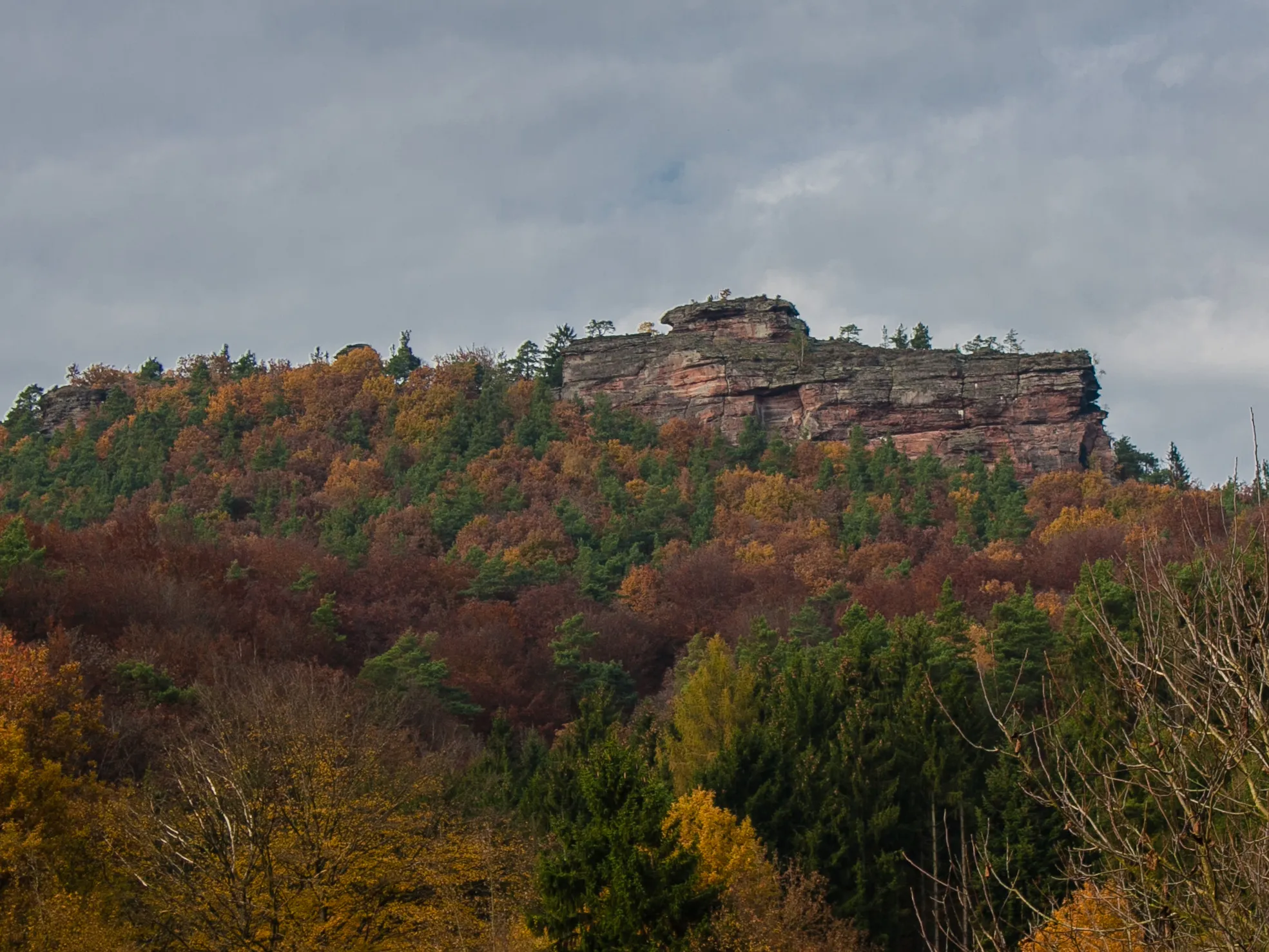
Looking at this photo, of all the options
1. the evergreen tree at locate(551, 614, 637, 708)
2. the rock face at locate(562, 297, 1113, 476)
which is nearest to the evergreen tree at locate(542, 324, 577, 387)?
the rock face at locate(562, 297, 1113, 476)

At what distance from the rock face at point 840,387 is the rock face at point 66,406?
131 feet

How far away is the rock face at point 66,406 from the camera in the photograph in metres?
108

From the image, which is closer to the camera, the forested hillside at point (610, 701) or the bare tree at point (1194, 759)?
the bare tree at point (1194, 759)

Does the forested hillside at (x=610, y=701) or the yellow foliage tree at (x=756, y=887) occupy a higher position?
the forested hillside at (x=610, y=701)

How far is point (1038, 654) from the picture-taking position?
133 feet

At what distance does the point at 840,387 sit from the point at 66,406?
63860 millimetres

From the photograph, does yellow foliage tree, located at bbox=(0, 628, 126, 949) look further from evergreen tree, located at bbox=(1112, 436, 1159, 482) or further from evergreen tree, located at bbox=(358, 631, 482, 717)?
evergreen tree, located at bbox=(1112, 436, 1159, 482)

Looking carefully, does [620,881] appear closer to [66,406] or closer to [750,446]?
[750,446]

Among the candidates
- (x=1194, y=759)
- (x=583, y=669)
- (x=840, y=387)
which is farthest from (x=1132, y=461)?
(x=1194, y=759)

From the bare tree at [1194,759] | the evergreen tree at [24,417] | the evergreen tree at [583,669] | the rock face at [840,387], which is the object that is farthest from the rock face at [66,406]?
the bare tree at [1194,759]

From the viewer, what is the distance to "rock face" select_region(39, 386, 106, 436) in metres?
108

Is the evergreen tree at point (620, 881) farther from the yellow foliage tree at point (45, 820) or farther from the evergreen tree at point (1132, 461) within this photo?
the evergreen tree at point (1132, 461)

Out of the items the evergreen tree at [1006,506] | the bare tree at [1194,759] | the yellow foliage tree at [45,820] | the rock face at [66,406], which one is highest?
the rock face at [66,406]

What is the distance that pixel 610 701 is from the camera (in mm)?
43781
